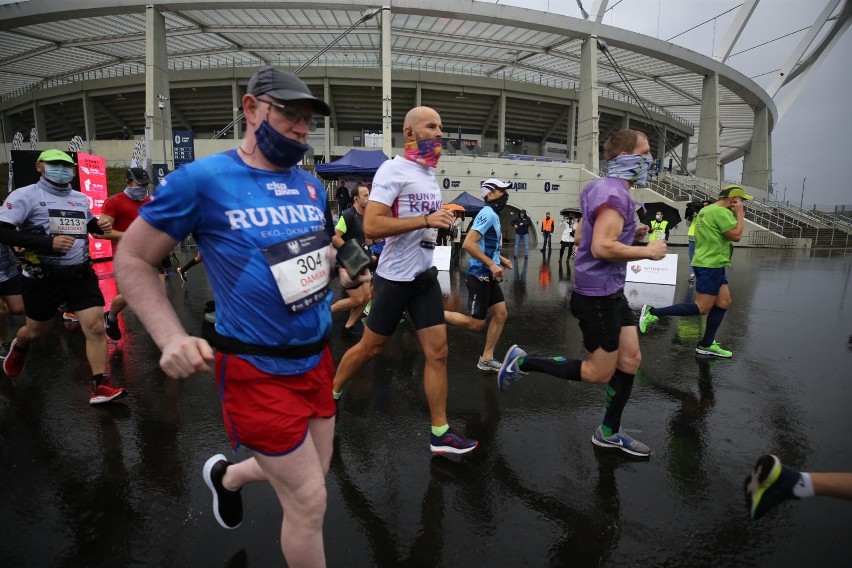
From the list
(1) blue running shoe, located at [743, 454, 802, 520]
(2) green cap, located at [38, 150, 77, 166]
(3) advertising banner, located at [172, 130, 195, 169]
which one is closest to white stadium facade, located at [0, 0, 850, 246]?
(3) advertising banner, located at [172, 130, 195, 169]

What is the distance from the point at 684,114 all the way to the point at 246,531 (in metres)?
57.9

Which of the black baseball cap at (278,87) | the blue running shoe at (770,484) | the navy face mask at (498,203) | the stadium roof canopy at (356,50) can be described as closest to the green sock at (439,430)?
the blue running shoe at (770,484)

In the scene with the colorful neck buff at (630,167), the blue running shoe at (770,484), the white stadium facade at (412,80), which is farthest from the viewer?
the white stadium facade at (412,80)

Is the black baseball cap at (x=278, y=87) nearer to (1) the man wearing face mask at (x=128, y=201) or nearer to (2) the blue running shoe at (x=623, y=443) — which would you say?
(2) the blue running shoe at (x=623, y=443)

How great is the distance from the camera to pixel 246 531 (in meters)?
2.17

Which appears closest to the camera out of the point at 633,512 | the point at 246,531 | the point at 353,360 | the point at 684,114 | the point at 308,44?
the point at 246,531

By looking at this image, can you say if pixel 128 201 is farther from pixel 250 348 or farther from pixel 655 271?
pixel 655 271

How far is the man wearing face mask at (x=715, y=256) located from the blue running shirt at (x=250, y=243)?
15.8 ft

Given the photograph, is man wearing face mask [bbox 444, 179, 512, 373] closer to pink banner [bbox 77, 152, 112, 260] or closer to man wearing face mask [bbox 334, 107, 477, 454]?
man wearing face mask [bbox 334, 107, 477, 454]

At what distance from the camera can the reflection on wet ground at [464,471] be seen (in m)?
2.07

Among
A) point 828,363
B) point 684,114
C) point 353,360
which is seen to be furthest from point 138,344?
point 684,114

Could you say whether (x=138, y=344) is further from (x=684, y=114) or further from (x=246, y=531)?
(x=684, y=114)

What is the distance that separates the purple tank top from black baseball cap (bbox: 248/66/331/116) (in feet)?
5.99

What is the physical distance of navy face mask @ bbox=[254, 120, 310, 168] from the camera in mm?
1531
